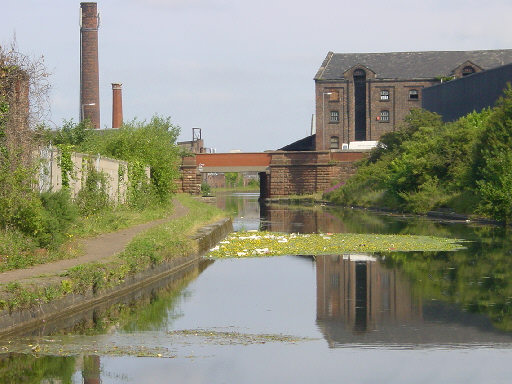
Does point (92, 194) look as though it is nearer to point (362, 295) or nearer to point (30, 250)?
point (30, 250)

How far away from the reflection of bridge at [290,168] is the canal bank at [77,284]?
67.3m

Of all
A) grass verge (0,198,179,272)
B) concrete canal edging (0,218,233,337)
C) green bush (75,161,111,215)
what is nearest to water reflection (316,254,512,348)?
concrete canal edging (0,218,233,337)

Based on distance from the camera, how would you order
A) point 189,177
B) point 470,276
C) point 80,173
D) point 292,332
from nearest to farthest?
point 292,332, point 470,276, point 80,173, point 189,177

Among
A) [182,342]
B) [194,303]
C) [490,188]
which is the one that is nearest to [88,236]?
[194,303]

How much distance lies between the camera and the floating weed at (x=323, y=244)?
2398 centimetres

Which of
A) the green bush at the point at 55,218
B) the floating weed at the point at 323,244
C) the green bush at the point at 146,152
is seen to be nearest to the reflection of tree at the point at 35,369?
the green bush at the point at 55,218

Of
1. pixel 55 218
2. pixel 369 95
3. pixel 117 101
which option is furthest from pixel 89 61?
pixel 55 218

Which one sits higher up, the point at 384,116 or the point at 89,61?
the point at 89,61

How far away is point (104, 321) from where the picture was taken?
1243cm

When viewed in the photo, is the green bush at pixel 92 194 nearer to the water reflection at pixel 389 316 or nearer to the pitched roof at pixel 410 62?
the water reflection at pixel 389 316

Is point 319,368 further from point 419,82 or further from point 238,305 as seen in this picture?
point 419,82

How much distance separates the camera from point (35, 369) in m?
9.13

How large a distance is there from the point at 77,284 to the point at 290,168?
7583cm

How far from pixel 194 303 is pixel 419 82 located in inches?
3392
